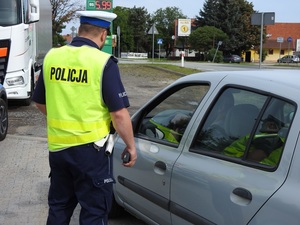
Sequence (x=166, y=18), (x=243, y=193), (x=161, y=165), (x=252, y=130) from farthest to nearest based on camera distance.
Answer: (x=166, y=18) < (x=161, y=165) < (x=252, y=130) < (x=243, y=193)

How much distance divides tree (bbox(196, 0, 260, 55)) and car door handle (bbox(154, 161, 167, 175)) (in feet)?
220

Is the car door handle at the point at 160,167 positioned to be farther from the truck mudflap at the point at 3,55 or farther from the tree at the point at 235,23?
the tree at the point at 235,23

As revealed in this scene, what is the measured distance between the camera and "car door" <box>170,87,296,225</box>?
2.42 metres

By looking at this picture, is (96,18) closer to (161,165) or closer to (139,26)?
(161,165)

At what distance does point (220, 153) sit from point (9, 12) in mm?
8367

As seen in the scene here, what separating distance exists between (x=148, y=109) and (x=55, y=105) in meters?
1.09

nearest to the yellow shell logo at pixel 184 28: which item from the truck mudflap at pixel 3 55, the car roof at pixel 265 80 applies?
the truck mudflap at pixel 3 55

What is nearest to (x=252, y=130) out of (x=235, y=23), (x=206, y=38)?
(x=206, y=38)

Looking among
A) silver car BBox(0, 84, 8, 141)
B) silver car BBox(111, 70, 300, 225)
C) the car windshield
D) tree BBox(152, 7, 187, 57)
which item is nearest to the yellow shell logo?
tree BBox(152, 7, 187, 57)

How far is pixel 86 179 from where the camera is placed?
9.12 ft

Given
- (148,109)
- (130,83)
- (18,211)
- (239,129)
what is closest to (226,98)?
(239,129)

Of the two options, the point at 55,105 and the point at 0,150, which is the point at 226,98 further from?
the point at 0,150

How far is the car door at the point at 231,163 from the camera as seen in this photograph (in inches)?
95.1

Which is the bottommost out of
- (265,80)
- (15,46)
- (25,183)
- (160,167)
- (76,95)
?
(25,183)
